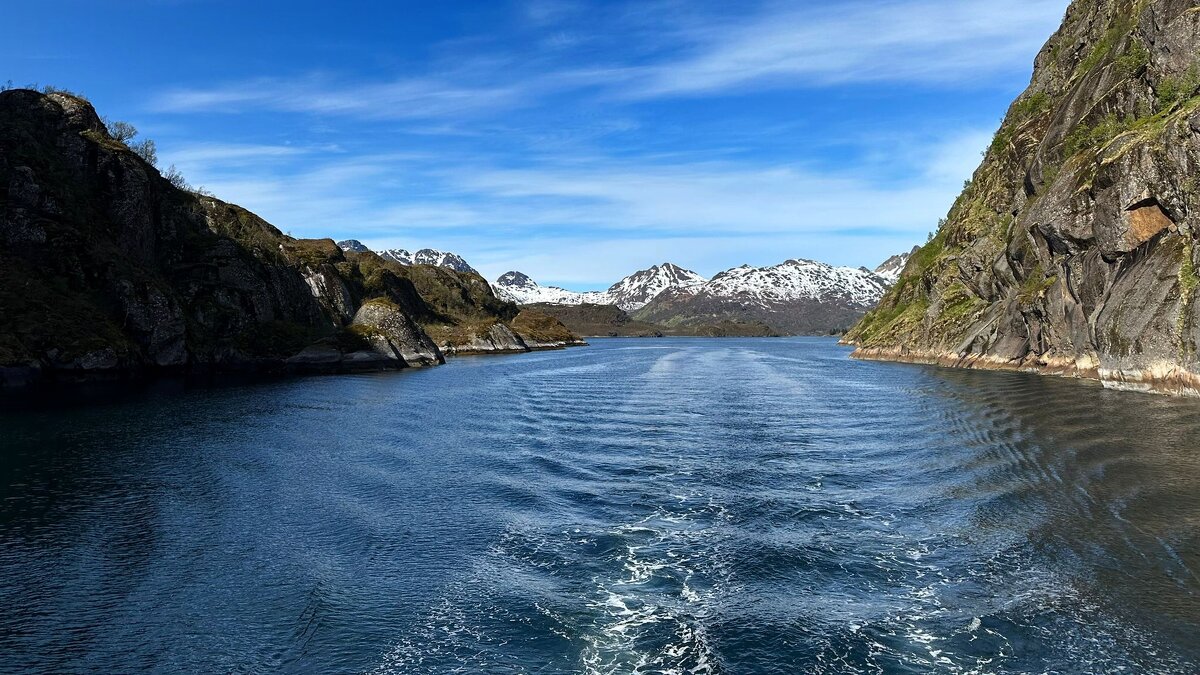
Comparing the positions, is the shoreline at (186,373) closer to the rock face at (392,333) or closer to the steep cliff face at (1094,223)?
the rock face at (392,333)

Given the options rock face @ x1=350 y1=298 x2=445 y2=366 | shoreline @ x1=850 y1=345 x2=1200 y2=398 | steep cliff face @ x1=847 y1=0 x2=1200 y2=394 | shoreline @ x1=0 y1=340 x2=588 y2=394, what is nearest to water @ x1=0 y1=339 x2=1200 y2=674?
shoreline @ x1=850 y1=345 x2=1200 y2=398

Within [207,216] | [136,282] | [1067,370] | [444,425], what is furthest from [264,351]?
[1067,370]

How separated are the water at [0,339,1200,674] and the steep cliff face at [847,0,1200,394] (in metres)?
10.8

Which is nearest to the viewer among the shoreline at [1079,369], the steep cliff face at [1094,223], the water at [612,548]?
the water at [612,548]

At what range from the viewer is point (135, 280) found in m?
89.2

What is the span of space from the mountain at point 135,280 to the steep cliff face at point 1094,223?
9323cm

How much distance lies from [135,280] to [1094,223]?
11109cm

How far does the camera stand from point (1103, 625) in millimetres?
15805

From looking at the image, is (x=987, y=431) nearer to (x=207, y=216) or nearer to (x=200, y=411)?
(x=200, y=411)

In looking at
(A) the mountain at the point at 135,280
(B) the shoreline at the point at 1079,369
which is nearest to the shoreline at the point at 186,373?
(A) the mountain at the point at 135,280

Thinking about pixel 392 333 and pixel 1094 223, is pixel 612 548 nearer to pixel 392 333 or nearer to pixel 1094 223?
pixel 1094 223

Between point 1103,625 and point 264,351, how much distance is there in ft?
363

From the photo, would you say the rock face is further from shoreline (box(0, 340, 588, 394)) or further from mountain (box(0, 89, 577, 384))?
shoreline (box(0, 340, 588, 394))

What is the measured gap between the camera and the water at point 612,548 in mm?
15414
